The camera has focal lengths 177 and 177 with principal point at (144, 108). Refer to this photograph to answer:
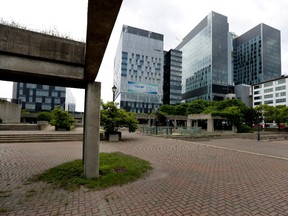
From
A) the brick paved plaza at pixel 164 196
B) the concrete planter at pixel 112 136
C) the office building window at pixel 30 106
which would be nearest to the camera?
the brick paved plaza at pixel 164 196

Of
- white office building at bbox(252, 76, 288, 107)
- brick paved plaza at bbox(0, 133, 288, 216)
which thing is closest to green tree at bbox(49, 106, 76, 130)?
brick paved plaza at bbox(0, 133, 288, 216)

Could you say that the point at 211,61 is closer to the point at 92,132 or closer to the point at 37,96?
the point at 37,96

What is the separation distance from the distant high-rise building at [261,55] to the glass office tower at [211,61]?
83.4 feet

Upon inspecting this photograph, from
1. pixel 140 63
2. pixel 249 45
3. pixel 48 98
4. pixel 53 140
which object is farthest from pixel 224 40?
pixel 53 140

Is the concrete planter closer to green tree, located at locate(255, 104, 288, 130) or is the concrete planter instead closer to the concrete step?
the concrete step

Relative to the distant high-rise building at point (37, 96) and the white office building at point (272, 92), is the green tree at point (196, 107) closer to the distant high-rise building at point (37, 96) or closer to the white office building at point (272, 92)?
the white office building at point (272, 92)

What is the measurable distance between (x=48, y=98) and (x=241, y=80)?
130 metres

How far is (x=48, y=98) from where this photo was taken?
3684 inches

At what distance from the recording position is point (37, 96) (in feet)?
301

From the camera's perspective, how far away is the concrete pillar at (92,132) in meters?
6.02

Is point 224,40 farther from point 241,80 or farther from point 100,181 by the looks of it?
point 100,181

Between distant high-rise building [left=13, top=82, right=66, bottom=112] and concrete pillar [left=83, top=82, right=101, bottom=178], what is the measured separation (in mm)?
91662

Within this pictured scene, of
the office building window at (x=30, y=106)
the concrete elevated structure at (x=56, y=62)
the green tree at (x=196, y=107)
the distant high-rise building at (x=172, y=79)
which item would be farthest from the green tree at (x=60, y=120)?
the distant high-rise building at (x=172, y=79)

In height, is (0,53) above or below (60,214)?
above
